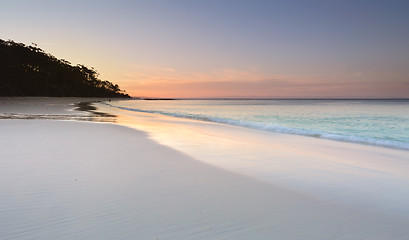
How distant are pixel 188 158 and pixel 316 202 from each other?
306 cm

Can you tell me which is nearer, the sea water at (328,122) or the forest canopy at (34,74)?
the sea water at (328,122)

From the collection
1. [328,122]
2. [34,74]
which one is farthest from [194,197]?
[34,74]

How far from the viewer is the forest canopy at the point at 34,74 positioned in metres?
95.6

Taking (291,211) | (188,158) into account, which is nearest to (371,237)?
(291,211)

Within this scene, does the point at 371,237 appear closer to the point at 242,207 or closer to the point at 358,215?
the point at 358,215

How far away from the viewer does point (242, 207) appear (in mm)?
2973

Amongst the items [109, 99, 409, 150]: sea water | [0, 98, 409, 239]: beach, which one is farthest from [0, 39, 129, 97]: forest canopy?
[0, 98, 409, 239]: beach

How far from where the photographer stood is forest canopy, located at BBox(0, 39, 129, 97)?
9556cm

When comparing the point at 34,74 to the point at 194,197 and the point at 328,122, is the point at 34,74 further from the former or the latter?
the point at 194,197

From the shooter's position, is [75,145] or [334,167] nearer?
[334,167]

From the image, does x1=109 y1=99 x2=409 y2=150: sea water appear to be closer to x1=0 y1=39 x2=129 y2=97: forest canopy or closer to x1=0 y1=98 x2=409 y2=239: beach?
x1=0 y1=98 x2=409 y2=239: beach

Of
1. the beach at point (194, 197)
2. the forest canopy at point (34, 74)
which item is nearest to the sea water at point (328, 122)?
the beach at point (194, 197)

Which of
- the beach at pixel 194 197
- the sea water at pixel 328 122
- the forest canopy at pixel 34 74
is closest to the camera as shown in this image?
the beach at pixel 194 197

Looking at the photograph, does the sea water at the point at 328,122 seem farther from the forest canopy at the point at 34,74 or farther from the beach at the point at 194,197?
the forest canopy at the point at 34,74
